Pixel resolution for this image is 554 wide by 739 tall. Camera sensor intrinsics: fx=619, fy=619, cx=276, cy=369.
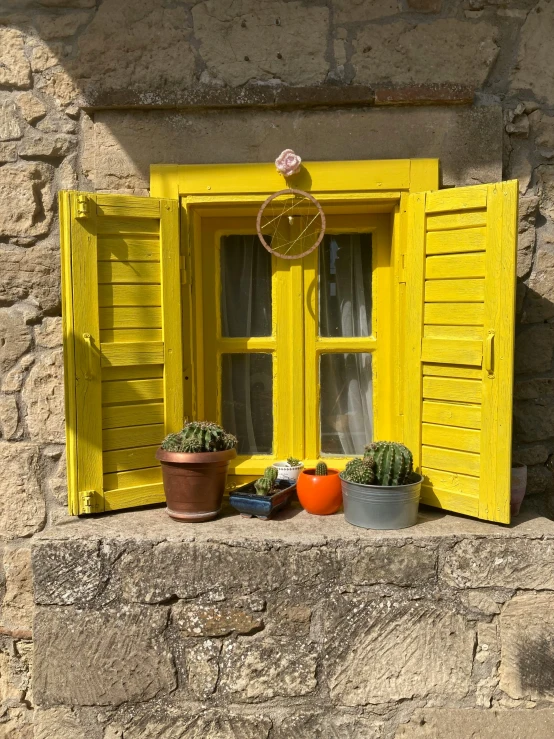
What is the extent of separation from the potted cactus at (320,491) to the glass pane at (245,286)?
772 mm

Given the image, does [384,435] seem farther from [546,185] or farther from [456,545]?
[546,185]

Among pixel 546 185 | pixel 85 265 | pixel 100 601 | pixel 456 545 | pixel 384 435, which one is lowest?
pixel 100 601

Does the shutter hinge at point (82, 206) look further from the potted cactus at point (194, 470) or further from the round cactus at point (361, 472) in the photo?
the round cactus at point (361, 472)

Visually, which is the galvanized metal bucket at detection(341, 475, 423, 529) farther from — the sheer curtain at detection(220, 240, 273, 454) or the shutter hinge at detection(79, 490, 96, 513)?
the shutter hinge at detection(79, 490, 96, 513)

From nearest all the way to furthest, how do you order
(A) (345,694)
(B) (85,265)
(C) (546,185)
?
(A) (345,694) → (B) (85,265) → (C) (546,185)

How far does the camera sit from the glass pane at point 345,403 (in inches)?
124

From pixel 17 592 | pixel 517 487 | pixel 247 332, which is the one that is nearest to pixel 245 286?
pixel 247 332

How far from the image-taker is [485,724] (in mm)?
2572

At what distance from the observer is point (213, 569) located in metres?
2.57

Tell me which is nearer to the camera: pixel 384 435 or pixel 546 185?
pixel 546 185

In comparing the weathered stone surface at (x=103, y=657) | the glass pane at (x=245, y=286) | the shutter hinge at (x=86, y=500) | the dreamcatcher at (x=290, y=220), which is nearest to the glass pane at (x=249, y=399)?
the glass pane at (x=245, y=286)

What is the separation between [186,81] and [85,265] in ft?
3.31

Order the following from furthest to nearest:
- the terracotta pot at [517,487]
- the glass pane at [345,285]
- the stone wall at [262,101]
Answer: the glass pane at [345,285], the stone wall at [262,101], the terracotta pot at [517,487]

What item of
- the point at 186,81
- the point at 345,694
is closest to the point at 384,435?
the point at 345,694
